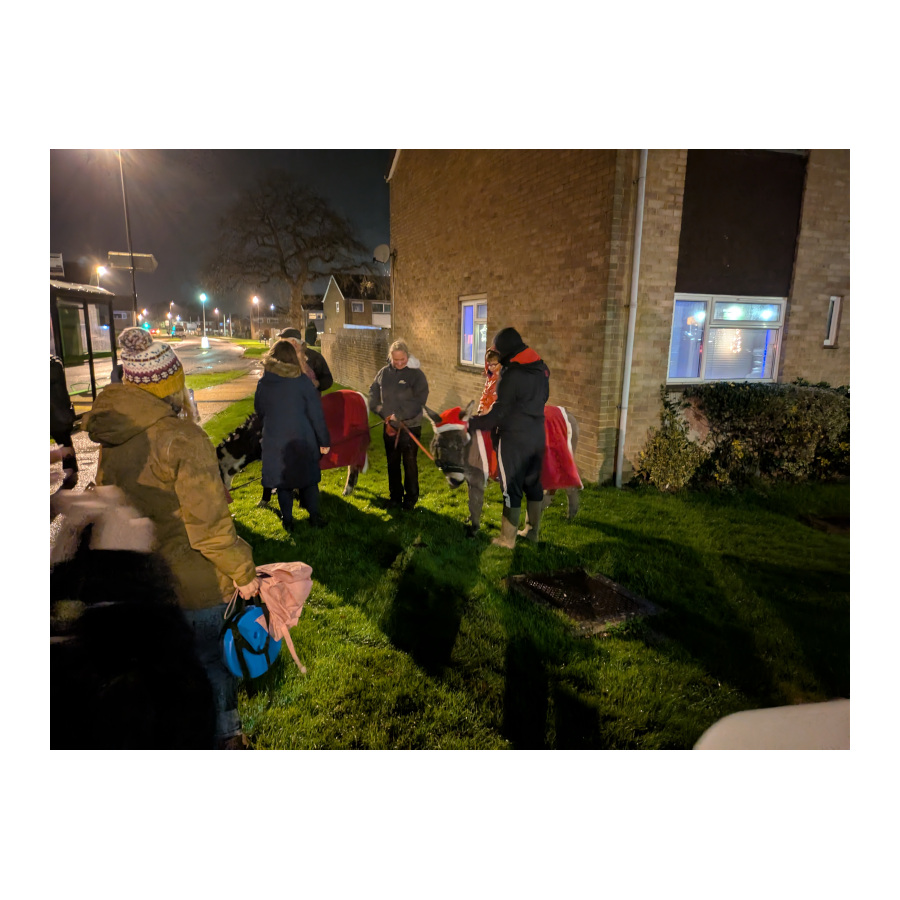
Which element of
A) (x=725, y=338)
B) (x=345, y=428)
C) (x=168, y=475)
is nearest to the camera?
(x=168, y=475)

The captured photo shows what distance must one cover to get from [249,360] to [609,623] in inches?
870

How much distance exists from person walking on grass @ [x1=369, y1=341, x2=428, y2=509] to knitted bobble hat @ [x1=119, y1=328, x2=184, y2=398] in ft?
11.5

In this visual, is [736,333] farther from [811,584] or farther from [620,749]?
[620,749]

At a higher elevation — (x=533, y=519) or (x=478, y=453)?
(x=478, y=453)

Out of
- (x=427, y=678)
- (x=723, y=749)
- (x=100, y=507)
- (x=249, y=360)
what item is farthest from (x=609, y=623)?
(x=249, y=360)

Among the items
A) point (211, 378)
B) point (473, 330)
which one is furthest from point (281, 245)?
point (473, 330)

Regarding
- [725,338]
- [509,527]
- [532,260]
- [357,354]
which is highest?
[532,260]

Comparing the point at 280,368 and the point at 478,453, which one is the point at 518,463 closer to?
the point at 478,453

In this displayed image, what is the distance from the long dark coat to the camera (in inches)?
184

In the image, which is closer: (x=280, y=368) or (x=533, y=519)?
(x=280, y=368)

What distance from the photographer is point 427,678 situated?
300 cm

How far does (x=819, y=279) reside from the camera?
280 inches

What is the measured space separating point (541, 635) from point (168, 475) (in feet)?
7.95

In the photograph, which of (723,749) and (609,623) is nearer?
(723,749)
